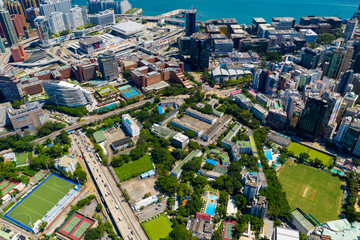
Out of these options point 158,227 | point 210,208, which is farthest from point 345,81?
point 158,227

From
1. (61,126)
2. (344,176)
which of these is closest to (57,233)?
(61,126)

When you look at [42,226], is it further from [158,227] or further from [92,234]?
[158,227]

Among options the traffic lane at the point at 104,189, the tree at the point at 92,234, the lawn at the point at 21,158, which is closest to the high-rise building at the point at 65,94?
the traffic lane at the point at 104,189

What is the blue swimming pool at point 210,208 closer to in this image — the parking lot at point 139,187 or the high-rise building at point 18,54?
the parking lot at point 139,187

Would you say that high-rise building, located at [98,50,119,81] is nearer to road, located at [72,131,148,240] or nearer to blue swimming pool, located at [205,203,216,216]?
road, located at [72,131,148,240]

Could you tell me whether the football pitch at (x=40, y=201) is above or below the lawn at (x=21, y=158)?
below

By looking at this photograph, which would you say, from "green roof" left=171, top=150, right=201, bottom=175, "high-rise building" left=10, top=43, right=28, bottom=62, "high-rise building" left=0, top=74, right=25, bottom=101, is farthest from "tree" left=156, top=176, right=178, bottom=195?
"high-rise building" left=10, top=43, right=28, bottom=62
